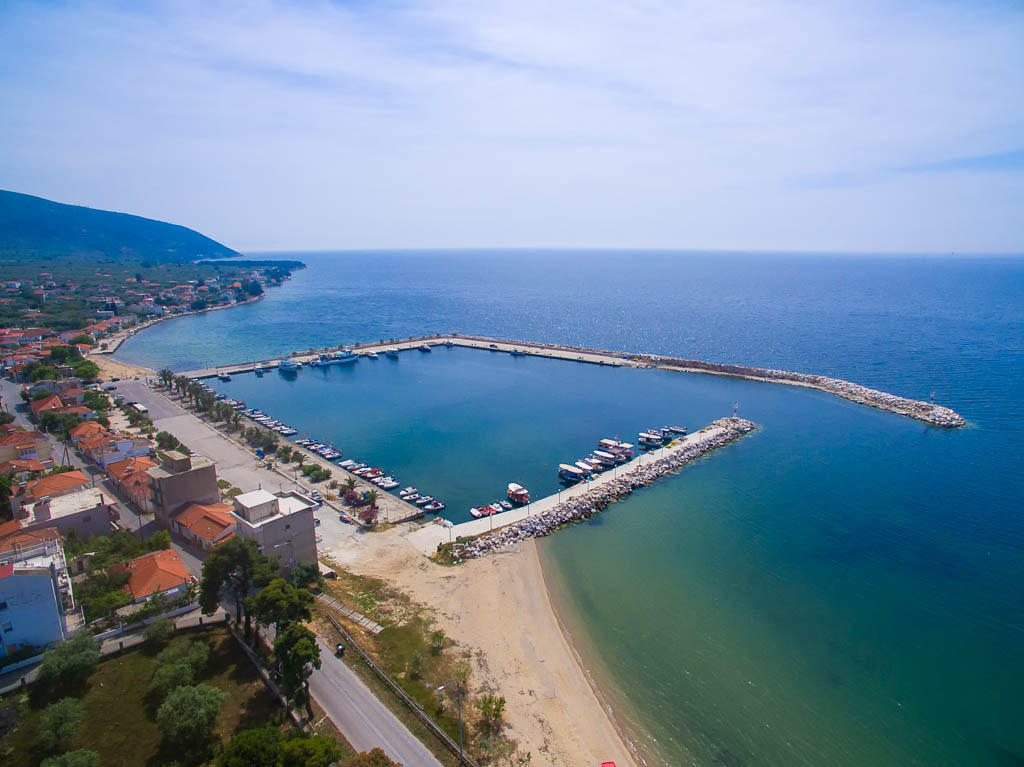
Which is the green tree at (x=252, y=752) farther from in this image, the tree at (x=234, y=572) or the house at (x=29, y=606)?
the house at (x=29, y=606)

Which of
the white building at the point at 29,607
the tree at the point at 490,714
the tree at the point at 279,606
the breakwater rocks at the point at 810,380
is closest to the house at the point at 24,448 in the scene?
the white building at the point at 29,607

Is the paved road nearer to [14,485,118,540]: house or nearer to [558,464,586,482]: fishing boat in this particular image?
[14,485,118,540]: house

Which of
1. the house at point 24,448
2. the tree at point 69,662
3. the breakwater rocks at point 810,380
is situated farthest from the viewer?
the breakwater rocks at point 810,380

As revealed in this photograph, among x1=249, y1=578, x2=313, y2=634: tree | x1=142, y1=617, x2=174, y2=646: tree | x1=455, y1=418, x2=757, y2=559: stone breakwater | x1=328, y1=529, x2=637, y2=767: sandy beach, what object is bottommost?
x1=328, y1=529, x2=637, y2=767: sandy beach

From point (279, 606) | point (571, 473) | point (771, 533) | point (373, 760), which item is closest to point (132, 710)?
point (279, 606)

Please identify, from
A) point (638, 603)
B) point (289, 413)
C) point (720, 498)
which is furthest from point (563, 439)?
point (289, 413)

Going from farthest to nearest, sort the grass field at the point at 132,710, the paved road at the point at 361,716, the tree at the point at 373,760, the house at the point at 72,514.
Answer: the house at the point at 72,514 → the paved road at the point at 361,716 → the grass field at the point at 132,710 → the tree at the point at 373,760

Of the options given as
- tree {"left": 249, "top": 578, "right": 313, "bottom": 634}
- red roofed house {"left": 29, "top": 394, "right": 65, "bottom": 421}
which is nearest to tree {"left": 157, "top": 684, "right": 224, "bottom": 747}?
tree {"left": 249, "top": 578, "right": 313, "bottom": 634}
